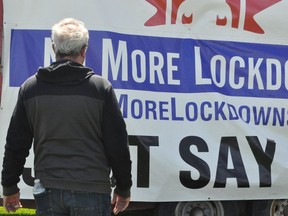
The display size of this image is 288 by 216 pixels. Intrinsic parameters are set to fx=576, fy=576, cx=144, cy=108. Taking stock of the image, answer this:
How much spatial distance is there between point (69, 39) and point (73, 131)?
452mm

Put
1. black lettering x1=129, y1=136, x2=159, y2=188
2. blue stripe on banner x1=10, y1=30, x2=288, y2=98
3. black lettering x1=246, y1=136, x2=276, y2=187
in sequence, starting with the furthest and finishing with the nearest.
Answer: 1. black lettering x1=246, y1=136, x2=276, y2=187
2. black lettering x1=129, y1=136, x2=159, y2=188
3. blue stripe on banner x1=10, y1=30, x2=288, y2=98

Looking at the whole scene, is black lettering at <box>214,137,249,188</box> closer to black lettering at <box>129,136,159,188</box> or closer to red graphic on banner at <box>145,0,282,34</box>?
black lettering at <box>129,136,159,188</box>

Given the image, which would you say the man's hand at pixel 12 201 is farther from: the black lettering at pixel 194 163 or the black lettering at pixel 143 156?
the black lettering at pixel 194 163

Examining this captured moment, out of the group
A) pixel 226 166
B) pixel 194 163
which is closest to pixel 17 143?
pixel 194 163

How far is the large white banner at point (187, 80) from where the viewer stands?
15.5 ft

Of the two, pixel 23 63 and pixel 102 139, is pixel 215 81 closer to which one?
pixel 23 63

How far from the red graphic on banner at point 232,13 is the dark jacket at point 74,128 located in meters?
2.15

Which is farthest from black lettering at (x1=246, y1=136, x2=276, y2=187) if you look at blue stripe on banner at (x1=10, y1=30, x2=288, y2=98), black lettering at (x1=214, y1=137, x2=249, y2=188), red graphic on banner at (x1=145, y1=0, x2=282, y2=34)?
red graphic on banner at (x1=145, y1=0, x2=282, y2=34)

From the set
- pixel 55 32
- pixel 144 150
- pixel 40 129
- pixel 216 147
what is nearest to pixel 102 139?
pixel 40 129

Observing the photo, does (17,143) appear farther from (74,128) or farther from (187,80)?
(187,80)

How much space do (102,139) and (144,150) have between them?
6.36ft

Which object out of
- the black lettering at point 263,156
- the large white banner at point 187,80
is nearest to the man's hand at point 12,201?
the large white banner at point 187,80

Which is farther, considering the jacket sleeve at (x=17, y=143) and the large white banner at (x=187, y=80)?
the large white banner at (x=187, y=80)

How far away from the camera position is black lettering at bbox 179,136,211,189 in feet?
16.1
